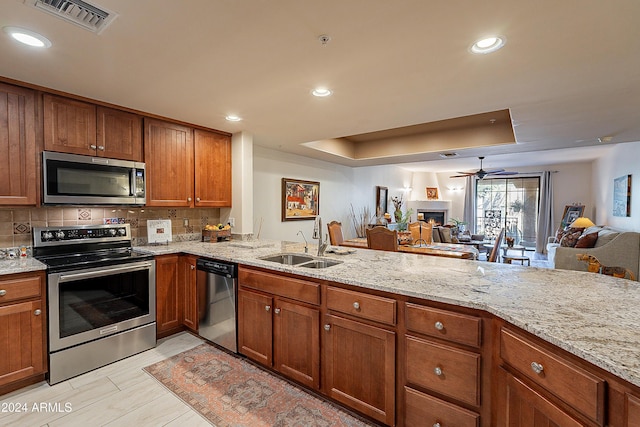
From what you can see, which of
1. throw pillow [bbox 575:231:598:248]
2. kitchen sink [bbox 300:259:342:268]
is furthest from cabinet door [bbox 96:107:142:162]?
throw pillow [bbox 575:231:598:248]

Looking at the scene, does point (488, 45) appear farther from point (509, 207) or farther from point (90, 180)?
point (509, 207)

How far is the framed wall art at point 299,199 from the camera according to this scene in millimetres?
4965

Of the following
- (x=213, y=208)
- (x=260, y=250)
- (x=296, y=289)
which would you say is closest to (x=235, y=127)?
(x=213, y=208)

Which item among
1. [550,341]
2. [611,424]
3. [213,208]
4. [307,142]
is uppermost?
[307,142]

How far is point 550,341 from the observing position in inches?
41.3

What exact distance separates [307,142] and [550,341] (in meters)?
3.73

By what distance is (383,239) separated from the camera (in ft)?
13.2

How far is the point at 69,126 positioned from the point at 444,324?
10.7 ft

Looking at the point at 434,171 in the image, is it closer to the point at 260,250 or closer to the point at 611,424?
the point at 260,250

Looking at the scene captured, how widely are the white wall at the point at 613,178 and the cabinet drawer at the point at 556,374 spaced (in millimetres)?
5255

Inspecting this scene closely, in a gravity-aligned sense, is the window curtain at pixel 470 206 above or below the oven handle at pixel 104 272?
above

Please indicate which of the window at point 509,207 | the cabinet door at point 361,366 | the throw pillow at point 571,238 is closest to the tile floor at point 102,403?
the cabinet door at point 361,366

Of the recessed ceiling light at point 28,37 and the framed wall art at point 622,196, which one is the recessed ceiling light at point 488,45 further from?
the framed wall art at point 622,196

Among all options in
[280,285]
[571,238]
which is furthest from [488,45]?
[571,238]
